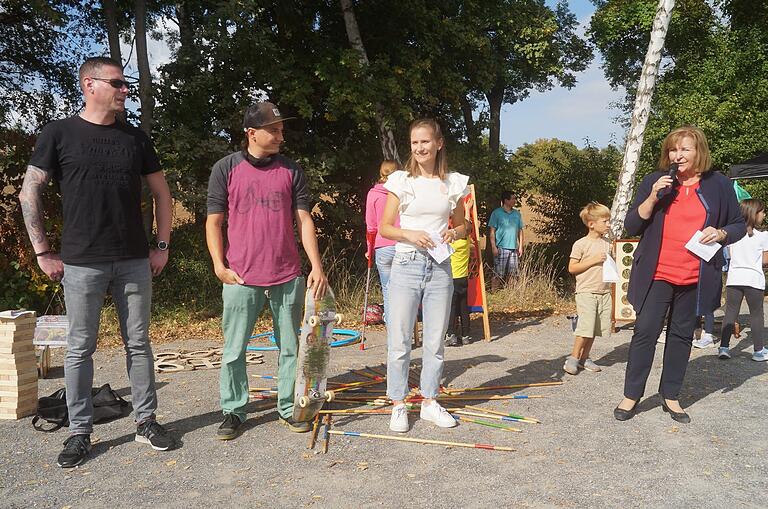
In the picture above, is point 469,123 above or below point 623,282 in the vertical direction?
above

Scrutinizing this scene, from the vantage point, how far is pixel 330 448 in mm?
4039

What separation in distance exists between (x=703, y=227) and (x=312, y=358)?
2901 millimetres

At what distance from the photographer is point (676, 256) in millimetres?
4543

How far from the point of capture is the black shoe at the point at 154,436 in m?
4.03

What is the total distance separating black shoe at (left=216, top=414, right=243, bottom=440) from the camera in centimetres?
421

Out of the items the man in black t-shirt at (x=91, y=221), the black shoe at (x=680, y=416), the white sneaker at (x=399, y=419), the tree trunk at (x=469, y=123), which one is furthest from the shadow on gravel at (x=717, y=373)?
the tree trunk at (x=469, y=123)

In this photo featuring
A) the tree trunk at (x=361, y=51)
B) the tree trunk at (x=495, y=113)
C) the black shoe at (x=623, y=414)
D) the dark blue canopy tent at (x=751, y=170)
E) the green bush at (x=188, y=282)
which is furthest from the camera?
the tree trunk at (x=495, y=113)

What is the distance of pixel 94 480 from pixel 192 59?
7.71 m

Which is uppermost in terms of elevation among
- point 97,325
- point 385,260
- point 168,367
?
point 385,260

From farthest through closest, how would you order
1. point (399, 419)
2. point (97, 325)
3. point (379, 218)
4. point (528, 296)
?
1. point (528, 296)
2. point (379, 218)
3. point (399, 419)
4. point (97, 325)

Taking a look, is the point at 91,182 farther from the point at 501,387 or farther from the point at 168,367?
the point at 501,387

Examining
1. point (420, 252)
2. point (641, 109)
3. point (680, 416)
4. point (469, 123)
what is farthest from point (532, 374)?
point (469, 123)

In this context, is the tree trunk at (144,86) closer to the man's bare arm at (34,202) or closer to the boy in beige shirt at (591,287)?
the man's bare arm at (34,202)

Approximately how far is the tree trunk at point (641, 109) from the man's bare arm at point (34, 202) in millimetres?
9009
